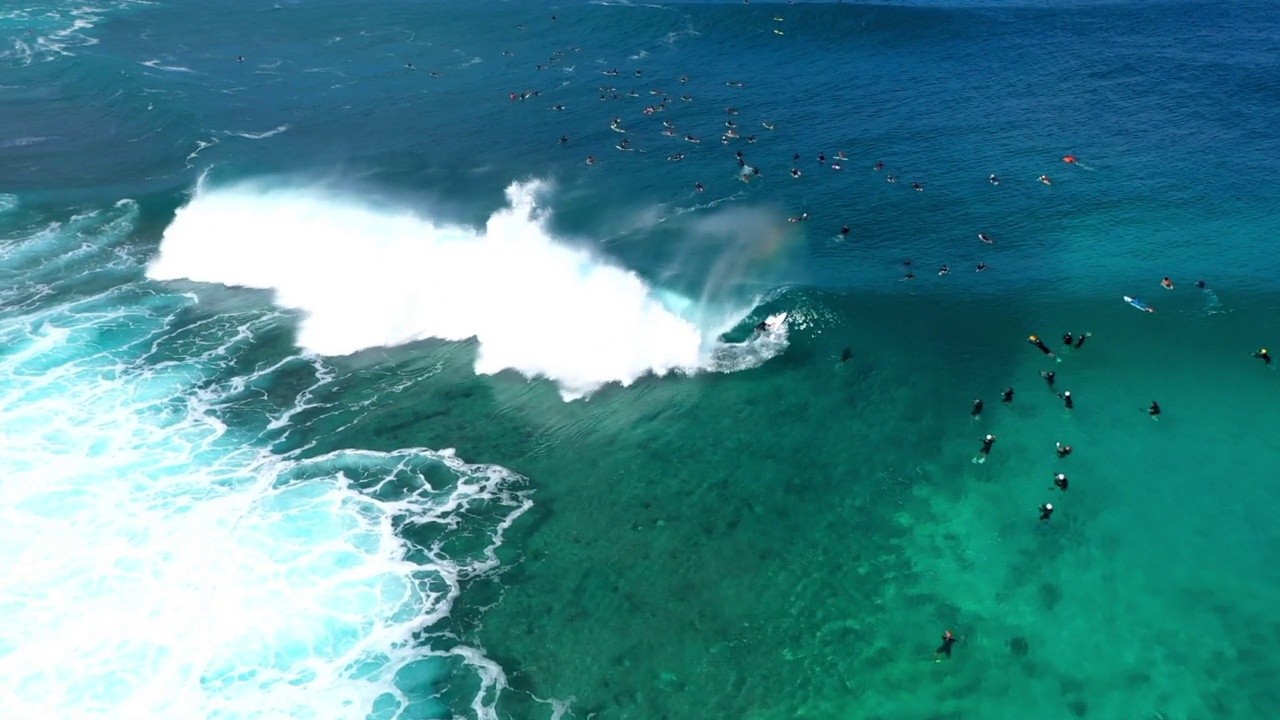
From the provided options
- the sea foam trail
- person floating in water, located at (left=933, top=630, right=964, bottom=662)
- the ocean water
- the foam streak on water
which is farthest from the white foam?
person floating in water, located at (left=933, top=630, right=964, bottom=662)

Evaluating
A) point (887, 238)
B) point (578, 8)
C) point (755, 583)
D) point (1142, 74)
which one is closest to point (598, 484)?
point (755, 583)

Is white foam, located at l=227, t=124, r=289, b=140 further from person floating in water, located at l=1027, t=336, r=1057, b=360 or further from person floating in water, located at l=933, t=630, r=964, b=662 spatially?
person floating in water, located at l=933, t=630, r=964, b=662

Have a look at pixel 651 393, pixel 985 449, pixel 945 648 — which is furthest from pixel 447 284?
pixel 945 648

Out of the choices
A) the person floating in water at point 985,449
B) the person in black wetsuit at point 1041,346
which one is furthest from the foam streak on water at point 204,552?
the person in black wetsuit at point 1041,346

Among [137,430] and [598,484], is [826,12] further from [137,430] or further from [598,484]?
[137,430]

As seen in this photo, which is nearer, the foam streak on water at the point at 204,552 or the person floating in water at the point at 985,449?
the foam streak on water at the point at 204,552

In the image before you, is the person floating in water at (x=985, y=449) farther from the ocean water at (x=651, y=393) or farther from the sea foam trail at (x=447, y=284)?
the sea foam trail at (x=447, y=284)
